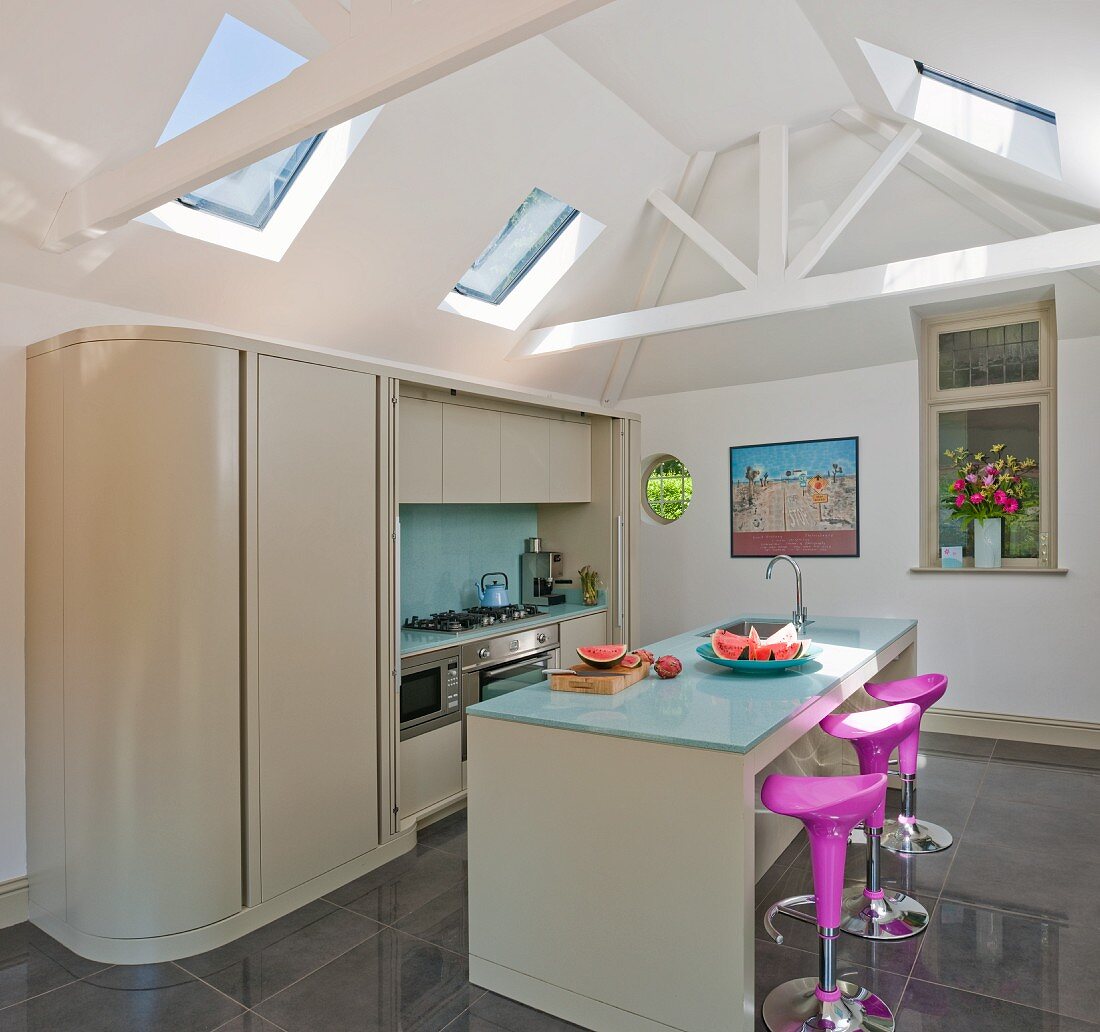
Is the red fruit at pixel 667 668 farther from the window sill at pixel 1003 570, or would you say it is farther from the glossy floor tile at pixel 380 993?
the window sill at pixel 1003 570

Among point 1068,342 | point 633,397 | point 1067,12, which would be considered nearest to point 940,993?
point 1067,12

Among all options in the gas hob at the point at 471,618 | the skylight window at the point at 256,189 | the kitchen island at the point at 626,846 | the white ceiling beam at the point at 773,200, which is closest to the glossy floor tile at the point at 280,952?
the kitchen island at the point at 626,846

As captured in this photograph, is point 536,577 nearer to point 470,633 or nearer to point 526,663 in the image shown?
point 526,663

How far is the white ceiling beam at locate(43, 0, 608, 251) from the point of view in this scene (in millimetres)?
1703

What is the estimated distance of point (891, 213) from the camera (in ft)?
15.7

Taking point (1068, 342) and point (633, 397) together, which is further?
point (633, 397)

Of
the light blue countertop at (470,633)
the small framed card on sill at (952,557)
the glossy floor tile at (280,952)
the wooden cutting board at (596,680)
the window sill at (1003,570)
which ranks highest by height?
the small framed card on sill at (952,557)

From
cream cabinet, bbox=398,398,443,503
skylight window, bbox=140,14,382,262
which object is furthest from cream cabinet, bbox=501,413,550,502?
skylight window, bbox=140,14,382,262

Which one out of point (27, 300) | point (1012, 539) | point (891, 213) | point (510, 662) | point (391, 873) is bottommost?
point (391, 873)

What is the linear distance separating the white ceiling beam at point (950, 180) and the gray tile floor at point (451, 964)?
3.22 m

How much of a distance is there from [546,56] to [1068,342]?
3575 mm

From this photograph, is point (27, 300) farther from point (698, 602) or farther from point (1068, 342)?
point (1068, 342)

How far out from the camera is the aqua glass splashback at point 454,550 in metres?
4.43

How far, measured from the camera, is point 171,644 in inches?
104
